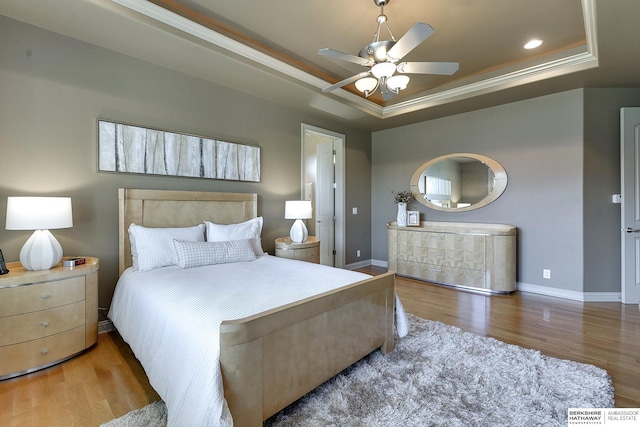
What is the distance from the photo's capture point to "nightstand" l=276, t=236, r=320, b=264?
3.57m

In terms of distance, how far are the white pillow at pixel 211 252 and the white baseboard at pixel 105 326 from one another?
937 millimetres

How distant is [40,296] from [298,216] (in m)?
2.46

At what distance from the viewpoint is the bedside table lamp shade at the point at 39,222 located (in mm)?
2049

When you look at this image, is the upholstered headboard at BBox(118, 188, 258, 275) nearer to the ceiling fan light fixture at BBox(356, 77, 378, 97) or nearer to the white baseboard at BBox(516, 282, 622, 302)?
the ceiling fan light fixture at BBox(356, 77, 378, 97)

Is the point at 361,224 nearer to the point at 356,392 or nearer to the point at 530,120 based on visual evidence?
the point at 530,120

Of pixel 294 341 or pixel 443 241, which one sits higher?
pixel 443 241

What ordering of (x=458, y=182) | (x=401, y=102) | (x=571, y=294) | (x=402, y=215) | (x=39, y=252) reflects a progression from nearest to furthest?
(x=39, y=252), (x=571, y=294), (x=401, y=102), (x=458, y=182), (x=402, y=215)

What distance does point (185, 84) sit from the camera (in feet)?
10.5

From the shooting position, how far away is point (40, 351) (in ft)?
6.77

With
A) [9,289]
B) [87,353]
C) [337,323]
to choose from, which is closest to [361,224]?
[337,323]

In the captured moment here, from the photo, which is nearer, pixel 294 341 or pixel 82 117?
pixel 294 341

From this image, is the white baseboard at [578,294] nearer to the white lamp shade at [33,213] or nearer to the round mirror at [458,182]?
the round mirror at [458,182]

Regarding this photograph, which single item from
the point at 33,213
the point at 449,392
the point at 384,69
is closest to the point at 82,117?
the point at 33,213

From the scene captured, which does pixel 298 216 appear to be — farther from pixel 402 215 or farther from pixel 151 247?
pixel 402 215
